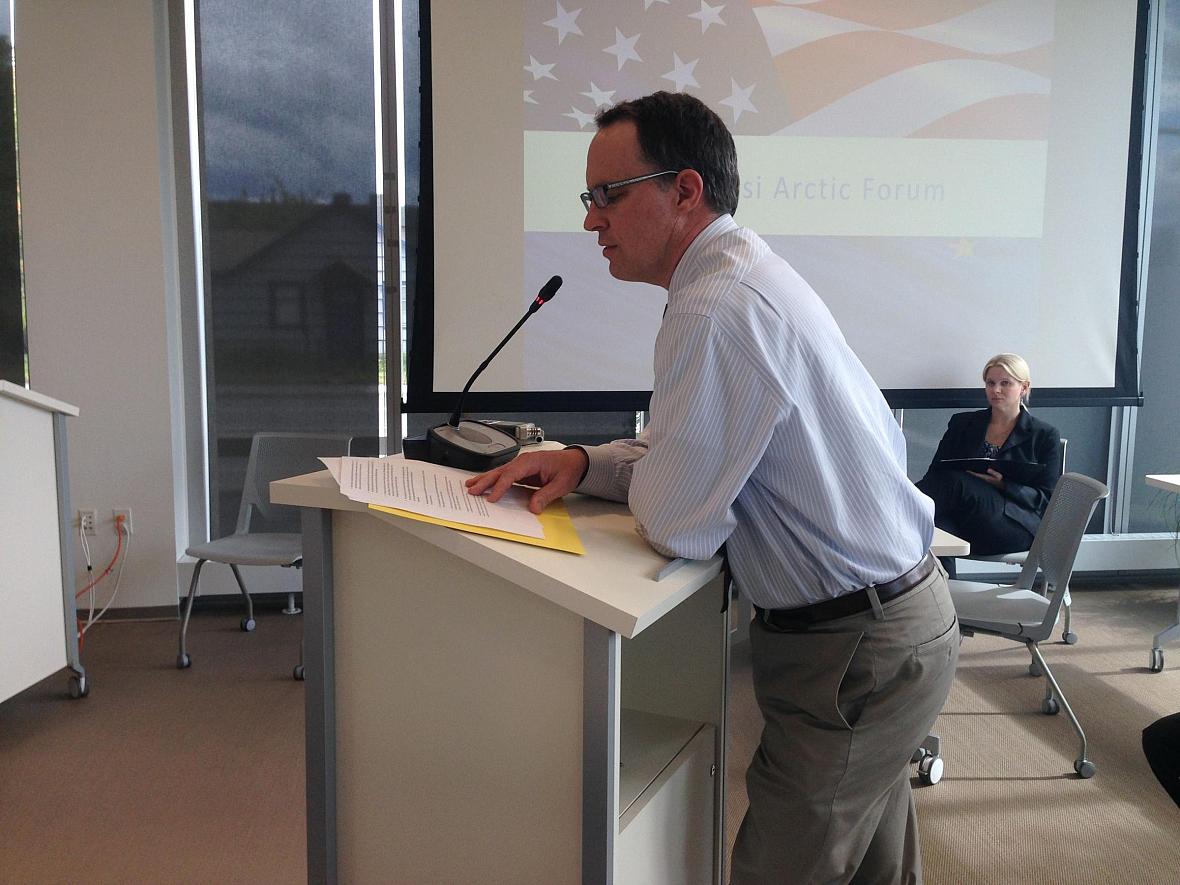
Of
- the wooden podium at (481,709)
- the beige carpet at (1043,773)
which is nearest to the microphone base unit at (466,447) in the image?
the wooden podium at (481,709)

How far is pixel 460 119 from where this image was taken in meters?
3.80

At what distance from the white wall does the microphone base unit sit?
113 inches

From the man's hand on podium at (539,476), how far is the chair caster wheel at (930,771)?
5.88ft

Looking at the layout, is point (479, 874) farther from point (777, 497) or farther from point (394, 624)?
point (777, 497)

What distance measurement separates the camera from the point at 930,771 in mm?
2609

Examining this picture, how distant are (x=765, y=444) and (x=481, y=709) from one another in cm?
50

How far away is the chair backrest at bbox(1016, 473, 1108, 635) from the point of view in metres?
2.67

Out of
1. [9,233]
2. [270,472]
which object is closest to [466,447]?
Answer: [270,472]

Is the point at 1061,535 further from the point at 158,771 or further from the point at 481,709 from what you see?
the point at 158,771

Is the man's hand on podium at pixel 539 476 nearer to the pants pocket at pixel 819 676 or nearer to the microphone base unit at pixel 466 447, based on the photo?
the microphone base unit at pixel 466 447

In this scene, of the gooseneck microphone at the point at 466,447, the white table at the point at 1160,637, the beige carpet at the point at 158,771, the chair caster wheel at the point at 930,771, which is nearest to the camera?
the gooseneck microphone at the point at 466,447

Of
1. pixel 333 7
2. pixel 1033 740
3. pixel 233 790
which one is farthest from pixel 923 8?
pixel 233 790

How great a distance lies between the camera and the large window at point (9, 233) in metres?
3.77

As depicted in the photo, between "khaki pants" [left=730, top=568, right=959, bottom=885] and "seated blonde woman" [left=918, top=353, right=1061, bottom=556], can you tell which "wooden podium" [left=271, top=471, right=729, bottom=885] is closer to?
"khaki pants" [left=730, top=568, right=959, bottom=885]
